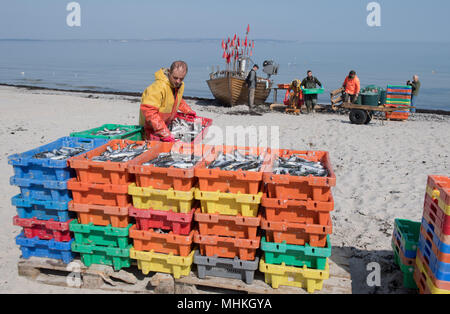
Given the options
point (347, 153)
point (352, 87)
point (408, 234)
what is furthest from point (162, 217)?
point (352, 87)

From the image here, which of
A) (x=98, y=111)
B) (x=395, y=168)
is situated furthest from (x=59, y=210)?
(x=98, y=111)

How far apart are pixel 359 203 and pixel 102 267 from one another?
5024mm

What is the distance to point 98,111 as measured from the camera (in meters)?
17.3

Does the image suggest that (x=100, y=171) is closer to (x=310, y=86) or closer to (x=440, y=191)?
(x=440, y=191)

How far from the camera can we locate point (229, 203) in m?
4.01

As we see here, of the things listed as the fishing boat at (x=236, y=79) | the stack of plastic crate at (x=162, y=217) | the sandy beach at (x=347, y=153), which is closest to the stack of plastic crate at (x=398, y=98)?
the sandy beach at (x=347, y=153)

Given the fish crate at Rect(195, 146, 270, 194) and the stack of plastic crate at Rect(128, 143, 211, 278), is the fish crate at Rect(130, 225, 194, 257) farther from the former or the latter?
the fish crate at Rect(195, 146, 270, 194)

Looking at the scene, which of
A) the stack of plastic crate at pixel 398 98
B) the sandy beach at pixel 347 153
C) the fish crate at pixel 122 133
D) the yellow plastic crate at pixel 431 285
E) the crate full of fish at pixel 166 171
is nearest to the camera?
the yellow plastic crate at pixel 431 285

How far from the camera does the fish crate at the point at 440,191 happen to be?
3.32 metres

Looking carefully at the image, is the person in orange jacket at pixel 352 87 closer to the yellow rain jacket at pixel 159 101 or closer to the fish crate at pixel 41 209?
the yellow rain jacket at pixel 159 101

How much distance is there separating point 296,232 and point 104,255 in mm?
2388

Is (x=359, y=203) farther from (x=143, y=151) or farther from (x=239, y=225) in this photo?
(x=143, y=151)

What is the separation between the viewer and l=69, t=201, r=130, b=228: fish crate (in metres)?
4.16

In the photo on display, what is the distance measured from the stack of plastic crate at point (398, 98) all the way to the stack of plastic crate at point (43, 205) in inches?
593
